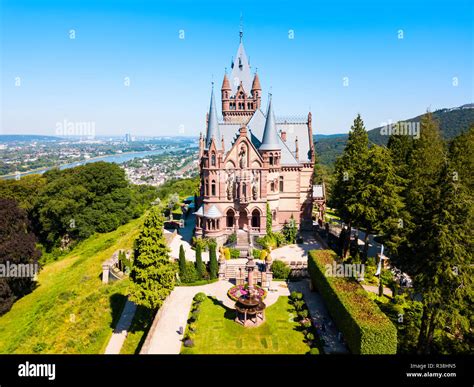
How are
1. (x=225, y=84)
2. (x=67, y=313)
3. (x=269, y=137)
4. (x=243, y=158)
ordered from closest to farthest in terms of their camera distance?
(x=67, y=313)
(x=243, y=158)
(x=269, y=137)
(x=225, y=84)

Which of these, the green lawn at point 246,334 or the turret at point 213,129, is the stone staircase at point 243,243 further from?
the turret at point 213,129

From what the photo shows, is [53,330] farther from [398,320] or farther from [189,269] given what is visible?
[398,320]

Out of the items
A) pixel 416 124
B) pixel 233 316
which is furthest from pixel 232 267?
pixel 416 124

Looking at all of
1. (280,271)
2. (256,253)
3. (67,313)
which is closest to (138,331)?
(67,313)

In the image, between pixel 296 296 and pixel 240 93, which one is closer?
pixel 296 296

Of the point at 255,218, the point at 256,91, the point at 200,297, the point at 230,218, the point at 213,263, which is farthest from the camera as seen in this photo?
the point at 256,91

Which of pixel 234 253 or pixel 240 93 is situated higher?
pixel 240 93

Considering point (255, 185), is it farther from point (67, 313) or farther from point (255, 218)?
point (67, 313)

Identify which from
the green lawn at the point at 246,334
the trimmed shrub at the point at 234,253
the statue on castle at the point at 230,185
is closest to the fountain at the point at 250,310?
the green lawn at the point at 246,334
